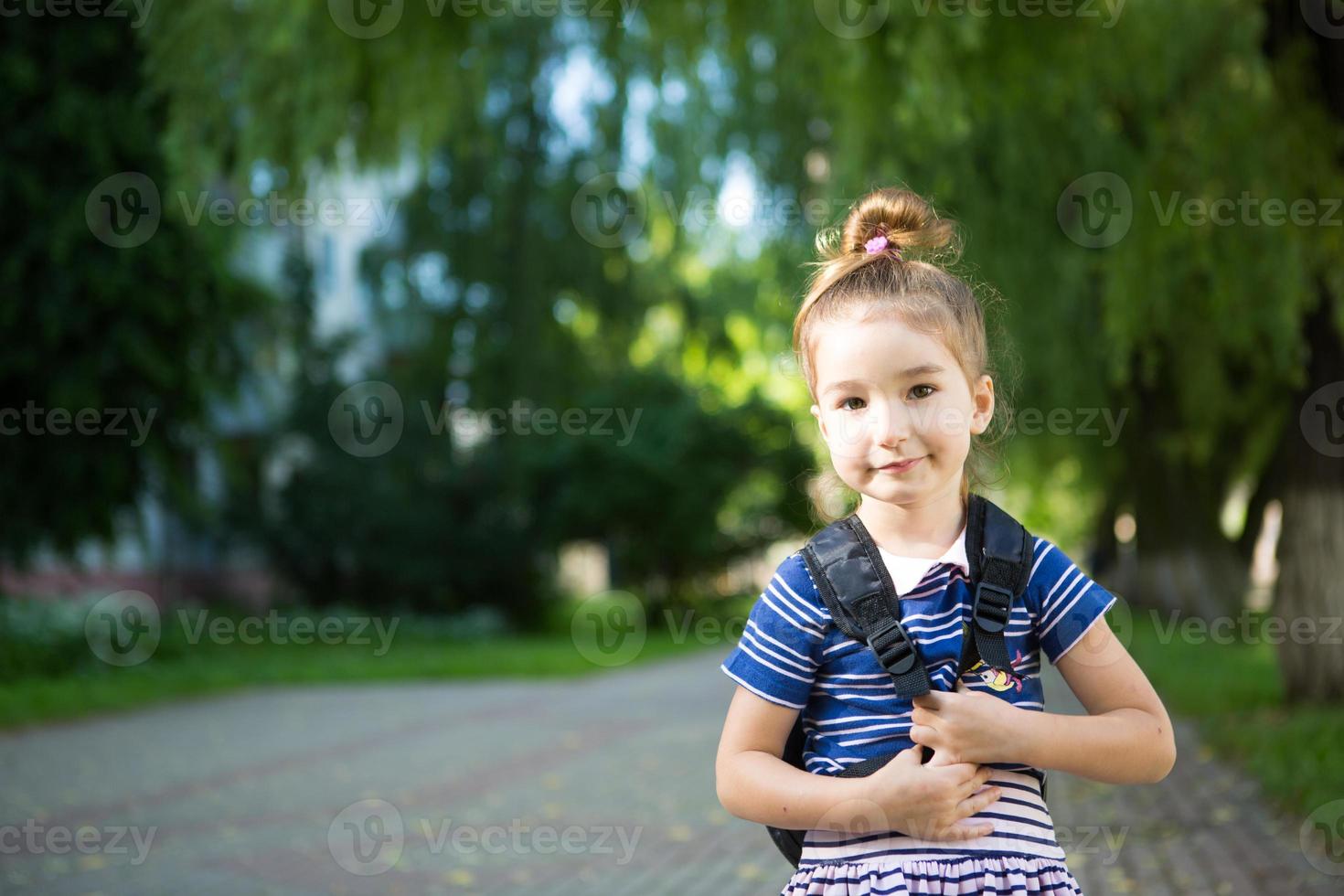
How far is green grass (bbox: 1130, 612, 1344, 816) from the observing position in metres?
6.96

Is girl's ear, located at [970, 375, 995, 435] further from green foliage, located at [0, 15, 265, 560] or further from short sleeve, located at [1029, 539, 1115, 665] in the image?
green foliage, located at [0, 15, 265, 560]

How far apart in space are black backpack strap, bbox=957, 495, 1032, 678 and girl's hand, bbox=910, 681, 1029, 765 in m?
0.10

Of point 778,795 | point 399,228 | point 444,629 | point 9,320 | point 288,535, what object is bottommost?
point 444,629

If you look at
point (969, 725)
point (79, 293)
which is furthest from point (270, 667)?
point (969, 725)

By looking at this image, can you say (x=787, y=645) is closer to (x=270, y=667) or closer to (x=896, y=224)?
(x=896, y=224)

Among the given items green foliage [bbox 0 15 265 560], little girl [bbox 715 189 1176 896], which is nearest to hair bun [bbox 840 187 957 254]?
little girl [bbox 715 189 1176 896]

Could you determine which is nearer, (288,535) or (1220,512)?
(1220,512)

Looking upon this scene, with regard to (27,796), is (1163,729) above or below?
above

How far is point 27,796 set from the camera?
8.79 m

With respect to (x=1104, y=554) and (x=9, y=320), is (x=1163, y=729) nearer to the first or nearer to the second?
(x=9, y=320)

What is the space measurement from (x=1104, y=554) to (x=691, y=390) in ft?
26.3

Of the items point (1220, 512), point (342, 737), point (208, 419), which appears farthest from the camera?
point (1220, 512)

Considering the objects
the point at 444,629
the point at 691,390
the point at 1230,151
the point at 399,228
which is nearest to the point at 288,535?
the point at 444,629

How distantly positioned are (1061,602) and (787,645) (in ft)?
1.32
